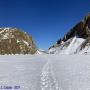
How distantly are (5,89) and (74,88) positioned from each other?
14.8ft

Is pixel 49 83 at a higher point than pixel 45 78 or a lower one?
lower

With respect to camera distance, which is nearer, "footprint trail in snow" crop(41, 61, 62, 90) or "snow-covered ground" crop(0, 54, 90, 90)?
"footprint trail in snow" crop(41, 61, 62, 90)

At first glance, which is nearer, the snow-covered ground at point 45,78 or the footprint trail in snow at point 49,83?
the footprint trail in snow at point 49,83

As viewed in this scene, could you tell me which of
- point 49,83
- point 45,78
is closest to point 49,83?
point 49,83

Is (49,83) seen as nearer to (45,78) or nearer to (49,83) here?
(49,83)

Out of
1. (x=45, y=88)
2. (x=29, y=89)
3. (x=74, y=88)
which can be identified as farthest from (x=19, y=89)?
(x=74, y=88)

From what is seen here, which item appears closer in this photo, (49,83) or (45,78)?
(49,83)

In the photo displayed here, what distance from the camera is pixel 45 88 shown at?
15938 mm

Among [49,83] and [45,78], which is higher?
[45,78]

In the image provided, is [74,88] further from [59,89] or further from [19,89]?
[19,89]

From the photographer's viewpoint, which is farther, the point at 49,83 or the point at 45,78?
the point at 45,78

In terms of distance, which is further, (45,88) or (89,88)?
(89,88)

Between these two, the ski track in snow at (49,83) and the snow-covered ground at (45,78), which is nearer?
the ski track in snow at (49,83)

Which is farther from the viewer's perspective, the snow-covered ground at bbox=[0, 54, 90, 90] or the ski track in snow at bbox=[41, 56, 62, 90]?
the snow-covered ground at bbox=[0, 54, 90, 90]
